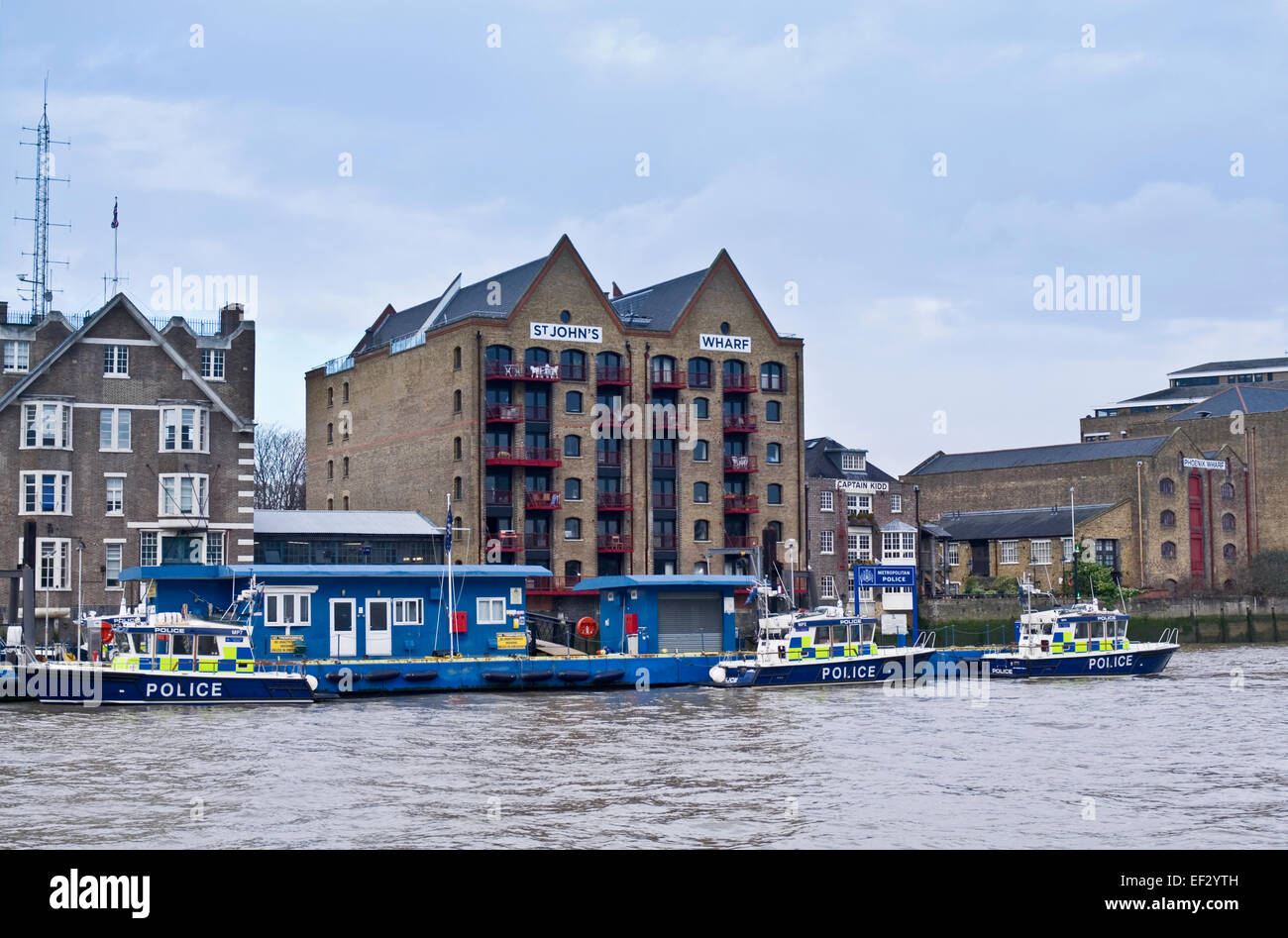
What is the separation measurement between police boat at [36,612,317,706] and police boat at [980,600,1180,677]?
3005 centimetres

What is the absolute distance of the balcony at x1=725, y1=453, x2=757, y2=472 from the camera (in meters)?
90.7

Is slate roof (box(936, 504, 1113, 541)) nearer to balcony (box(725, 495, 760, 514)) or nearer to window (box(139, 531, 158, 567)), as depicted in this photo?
balcony (box(725, 495, 760, 514))

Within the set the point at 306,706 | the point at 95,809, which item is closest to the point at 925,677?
the point at 306,706

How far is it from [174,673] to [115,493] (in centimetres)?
2134

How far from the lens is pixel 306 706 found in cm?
5062

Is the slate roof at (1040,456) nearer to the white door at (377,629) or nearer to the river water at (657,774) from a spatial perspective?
the river water at (657,774)

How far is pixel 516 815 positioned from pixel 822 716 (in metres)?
21.4

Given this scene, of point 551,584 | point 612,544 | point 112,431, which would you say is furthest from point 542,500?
point 112,431

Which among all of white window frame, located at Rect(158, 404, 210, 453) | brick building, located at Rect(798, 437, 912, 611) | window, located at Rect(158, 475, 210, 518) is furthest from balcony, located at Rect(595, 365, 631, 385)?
window, located at Rect(158, 475, 210, 518)

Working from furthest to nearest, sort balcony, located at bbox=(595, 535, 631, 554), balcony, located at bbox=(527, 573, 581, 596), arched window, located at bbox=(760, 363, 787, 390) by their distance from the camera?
arched window, located at bbox=(760, 363, 787, 390) < balcony, located at bbox=(595, 535, 631, 554) < balcony, located at bbox=(527, 573, 581, 596)

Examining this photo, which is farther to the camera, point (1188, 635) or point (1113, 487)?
point (1113, 487)

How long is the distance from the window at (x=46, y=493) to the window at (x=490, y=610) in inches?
761
